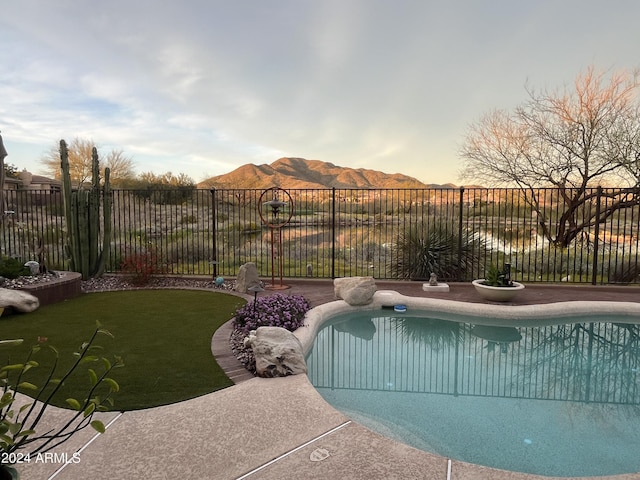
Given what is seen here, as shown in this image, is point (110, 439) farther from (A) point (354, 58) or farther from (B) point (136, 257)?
(A) point (354, 58)

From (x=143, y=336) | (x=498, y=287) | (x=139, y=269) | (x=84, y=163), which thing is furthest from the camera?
(x=84, y=163)

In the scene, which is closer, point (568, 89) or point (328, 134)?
point (568, 89)

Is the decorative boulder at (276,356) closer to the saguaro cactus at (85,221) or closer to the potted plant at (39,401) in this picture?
the potted plant at (39,401)

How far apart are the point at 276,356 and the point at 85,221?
21.1ft

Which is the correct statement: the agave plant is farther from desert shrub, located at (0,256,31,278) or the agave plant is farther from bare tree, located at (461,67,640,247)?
desert shrub, located at (0,256,31,278)

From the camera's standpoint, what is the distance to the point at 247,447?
7.66 feet

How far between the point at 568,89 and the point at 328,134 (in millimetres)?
8727

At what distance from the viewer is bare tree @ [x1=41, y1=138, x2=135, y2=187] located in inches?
863

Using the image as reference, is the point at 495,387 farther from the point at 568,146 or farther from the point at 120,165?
the point at 120,165

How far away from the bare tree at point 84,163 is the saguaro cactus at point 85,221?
1540cm

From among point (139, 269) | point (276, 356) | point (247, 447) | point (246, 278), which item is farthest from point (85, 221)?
point (247, 447)

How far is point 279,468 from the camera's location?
2.11m

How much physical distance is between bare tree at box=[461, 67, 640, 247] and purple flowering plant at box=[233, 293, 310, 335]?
911 cm

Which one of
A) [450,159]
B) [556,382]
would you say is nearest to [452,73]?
[450,159]
